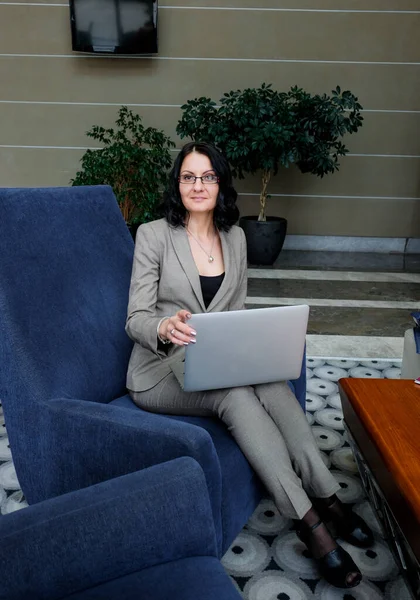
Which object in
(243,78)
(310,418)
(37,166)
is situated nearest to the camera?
(310,418)

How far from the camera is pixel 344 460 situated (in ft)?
6.96

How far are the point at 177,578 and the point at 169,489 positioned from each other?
0.15 metres

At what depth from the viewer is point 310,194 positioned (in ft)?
18.2

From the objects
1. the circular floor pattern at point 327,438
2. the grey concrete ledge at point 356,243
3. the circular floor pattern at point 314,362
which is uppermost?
the circular floor pattern at point 327,438

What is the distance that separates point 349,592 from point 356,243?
4.52 metres

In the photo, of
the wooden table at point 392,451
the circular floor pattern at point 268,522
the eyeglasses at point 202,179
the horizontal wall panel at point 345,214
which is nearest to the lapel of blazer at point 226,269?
the eyeglasses at point 202,179

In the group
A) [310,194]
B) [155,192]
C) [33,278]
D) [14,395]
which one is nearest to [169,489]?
[14,395]

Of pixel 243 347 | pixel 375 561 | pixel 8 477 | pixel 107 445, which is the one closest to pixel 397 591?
pixel 375 561

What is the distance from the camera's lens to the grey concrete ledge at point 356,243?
565 cm

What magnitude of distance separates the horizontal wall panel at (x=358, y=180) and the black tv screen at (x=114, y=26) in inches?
61.4

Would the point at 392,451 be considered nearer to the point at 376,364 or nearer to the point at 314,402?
the point at 314,402

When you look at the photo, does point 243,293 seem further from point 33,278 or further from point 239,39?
point 239,39

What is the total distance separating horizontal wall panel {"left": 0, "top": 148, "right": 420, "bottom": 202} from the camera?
17.9 feet

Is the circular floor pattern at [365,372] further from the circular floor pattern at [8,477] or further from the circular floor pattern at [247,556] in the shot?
the circular floor pattern at [8,477]
